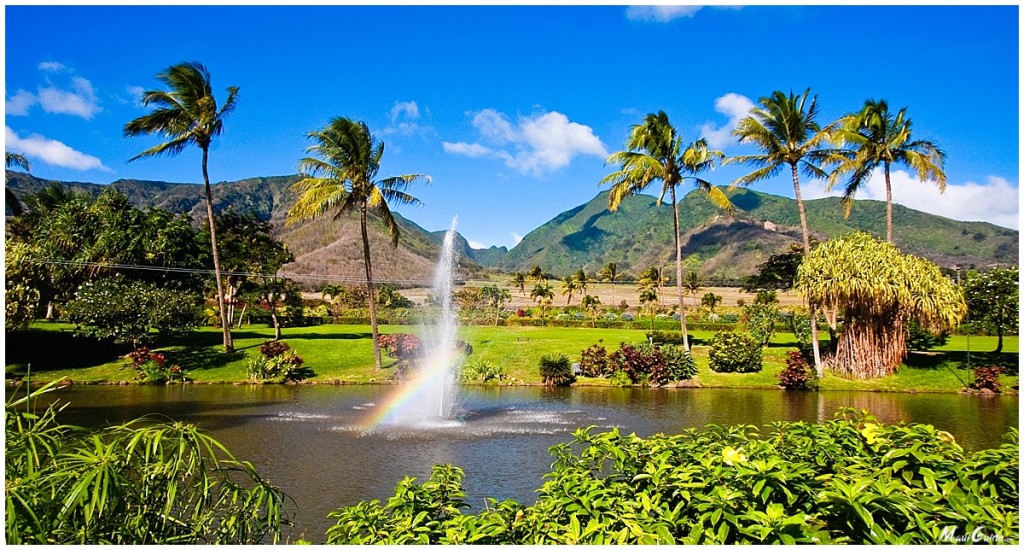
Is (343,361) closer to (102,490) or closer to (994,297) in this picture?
(102,490)

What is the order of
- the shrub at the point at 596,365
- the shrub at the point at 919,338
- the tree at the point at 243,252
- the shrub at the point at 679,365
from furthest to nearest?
the tree at the point at 243,252
the shrub at the point at 919,338
the shrub at the point at 596,365
the shrub at the point at 679,365

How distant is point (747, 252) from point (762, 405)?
178768 millimetres

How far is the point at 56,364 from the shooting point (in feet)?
88.2

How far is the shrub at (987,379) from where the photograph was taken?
2333 cm

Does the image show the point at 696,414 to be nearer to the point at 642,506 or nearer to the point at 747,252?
the point at 642,506

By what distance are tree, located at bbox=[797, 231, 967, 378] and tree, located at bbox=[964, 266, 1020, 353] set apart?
3.29 metres

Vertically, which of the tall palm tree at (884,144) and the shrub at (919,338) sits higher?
the tall palm tree at (884,144)

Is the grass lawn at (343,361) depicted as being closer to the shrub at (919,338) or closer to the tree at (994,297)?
the shrub at (919,338)

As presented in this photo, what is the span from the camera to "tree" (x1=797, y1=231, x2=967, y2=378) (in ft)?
81.3

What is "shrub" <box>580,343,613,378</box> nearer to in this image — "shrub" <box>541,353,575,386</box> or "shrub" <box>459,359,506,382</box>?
"shrub" <box>541,353,575,386</box>

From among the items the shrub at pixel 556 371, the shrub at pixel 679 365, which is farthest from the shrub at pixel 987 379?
the shrub at pixel 556 371

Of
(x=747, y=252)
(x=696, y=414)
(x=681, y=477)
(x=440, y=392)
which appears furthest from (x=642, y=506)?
(x=747, y=252)

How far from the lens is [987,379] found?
23.4m

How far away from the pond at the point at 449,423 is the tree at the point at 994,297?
21.5 ft
